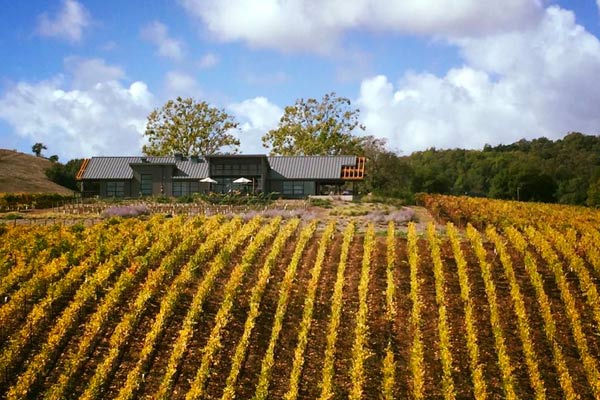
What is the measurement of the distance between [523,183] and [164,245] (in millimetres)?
45017

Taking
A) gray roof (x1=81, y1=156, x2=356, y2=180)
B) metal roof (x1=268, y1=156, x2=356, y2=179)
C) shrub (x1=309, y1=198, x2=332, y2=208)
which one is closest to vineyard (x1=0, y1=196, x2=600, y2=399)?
shrub (x1=309, y1=198, x2=332, y2=208)

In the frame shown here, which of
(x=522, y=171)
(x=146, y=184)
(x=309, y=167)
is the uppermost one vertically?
(x=522, y=171)

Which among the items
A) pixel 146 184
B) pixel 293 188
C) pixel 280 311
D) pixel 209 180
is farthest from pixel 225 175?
pixel 280 311

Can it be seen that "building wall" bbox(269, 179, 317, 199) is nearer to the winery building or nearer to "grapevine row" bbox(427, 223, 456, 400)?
the winery building

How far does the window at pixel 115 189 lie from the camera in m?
47.3

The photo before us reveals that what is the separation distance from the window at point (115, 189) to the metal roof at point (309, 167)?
11.0 metres

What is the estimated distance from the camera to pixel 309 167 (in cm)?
Answer: 4738

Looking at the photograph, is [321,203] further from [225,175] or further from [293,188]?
[225,175]

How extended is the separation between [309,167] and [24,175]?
1474 inches

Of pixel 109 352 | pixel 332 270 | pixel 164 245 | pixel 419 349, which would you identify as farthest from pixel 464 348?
pixel 164 245

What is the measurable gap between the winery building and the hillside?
58.7 ft

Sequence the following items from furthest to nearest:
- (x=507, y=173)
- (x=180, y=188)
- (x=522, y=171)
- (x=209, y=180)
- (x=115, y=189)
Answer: (x=507, y=173) < (x=522, y=171) < (x=115, y=189) < (x=180, y=188) < (x=209, y=180)

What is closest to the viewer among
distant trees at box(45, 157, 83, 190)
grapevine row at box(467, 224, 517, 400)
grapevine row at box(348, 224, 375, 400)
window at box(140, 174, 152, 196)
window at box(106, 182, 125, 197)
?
grapevine row at box(348, 224, 375, 400)

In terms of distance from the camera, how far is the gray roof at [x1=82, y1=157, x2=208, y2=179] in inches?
1844
